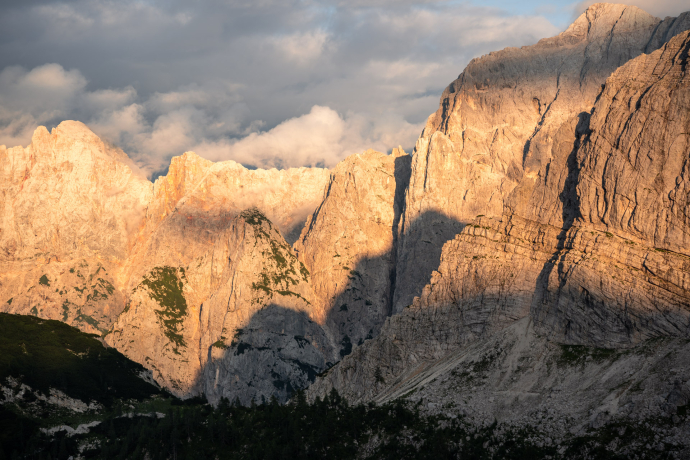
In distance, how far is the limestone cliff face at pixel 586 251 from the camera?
120500 millimetres

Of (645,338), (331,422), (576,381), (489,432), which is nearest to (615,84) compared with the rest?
(645,338)

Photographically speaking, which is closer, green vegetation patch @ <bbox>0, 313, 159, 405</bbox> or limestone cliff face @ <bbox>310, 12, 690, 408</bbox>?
limestone cliff face @ <bbox>310, 12, 690, 408</bbox>

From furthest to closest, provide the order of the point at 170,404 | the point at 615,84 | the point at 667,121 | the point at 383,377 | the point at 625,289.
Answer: the point at 170,404 → the point at 383,377 → the point at 615,84 → the point at 667,121 → the point at 625,289

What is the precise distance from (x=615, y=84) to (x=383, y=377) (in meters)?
87.7

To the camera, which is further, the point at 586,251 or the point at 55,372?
the point at 55,372

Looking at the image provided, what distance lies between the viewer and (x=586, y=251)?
13212 cm

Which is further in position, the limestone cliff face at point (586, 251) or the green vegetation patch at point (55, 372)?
the green vegetation patch at point (55, 372)

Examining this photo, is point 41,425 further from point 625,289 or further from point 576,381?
point 625,289

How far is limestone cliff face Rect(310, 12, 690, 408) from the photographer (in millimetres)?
120500

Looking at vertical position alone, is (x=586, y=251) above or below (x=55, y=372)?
above

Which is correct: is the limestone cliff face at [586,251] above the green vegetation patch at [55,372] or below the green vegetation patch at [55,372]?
above

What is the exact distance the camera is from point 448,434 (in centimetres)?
10769

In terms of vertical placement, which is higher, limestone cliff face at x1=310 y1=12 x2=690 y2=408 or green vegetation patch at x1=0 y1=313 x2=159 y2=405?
limestone cliff face at x1=310 y1=12 x2=690 y2=408

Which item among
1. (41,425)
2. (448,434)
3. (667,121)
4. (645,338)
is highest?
(667,121)
